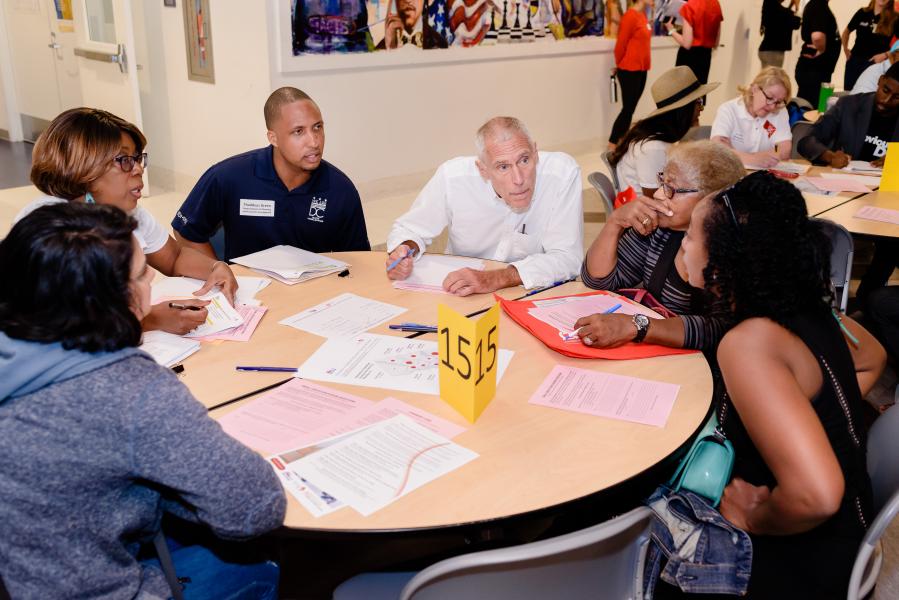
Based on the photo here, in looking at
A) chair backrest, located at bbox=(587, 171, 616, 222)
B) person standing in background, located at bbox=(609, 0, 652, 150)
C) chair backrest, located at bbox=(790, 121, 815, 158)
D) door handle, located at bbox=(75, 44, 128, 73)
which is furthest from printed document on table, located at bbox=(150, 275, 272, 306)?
person standing in background, located at bbox=(609, 0, 652, 150)

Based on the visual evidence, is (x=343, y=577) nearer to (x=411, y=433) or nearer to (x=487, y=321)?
(x=411, y=433)

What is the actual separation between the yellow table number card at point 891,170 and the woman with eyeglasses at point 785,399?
272 cm

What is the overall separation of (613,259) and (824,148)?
285 centimetres

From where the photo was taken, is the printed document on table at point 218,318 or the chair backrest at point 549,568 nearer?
the chair backrest at point 549,568

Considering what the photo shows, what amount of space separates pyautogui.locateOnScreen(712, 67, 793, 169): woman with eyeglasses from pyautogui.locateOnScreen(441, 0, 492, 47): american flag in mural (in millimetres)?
2720

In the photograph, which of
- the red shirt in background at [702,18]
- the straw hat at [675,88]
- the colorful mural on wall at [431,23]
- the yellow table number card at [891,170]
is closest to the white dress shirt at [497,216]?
the straw hat at [675,88]

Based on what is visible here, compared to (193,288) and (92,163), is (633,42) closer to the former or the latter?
(193,288)

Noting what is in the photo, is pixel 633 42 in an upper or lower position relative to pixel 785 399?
upper

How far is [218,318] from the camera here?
2.15 meters

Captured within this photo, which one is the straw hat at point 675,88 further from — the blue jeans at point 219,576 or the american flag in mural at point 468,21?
the blue jeans at point 219,576

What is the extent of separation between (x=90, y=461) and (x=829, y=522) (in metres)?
1.48

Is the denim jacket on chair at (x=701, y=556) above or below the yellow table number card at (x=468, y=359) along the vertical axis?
below

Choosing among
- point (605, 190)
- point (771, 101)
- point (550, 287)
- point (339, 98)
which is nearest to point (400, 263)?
point (550, 287)

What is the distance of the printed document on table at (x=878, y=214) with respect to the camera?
344 cm
